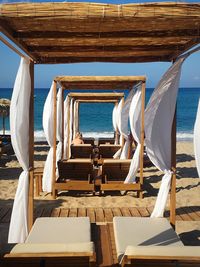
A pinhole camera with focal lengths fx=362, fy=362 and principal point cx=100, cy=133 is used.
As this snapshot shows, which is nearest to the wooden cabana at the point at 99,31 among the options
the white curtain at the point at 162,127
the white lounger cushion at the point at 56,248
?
the white curtain at the point at 162,127

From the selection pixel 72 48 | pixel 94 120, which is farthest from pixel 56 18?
pixel 94 120

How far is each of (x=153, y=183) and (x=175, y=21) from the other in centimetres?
642

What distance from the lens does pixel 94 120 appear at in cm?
4572

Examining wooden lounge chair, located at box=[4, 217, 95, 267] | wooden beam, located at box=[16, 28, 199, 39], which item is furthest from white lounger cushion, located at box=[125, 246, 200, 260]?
wooden beam, located at box=[16, 28, 199, 39]

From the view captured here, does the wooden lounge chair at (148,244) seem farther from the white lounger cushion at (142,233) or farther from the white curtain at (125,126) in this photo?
the white curtain at (125,126)

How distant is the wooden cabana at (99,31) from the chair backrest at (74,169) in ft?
10.0

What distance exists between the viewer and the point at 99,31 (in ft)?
11.2

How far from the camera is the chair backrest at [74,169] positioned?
7.61 meters

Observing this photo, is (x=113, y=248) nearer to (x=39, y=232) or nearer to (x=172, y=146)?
(x=39, y=232)

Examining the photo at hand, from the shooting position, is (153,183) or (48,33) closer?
(48,33)

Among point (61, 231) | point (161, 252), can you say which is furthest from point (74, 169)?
point (161, 252)

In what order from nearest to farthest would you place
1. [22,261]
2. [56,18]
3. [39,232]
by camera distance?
[22,261]
[56,18]
[39,232]

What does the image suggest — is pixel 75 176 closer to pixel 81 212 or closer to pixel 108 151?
pixel 81 212

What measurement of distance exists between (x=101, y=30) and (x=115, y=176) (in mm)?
4808
